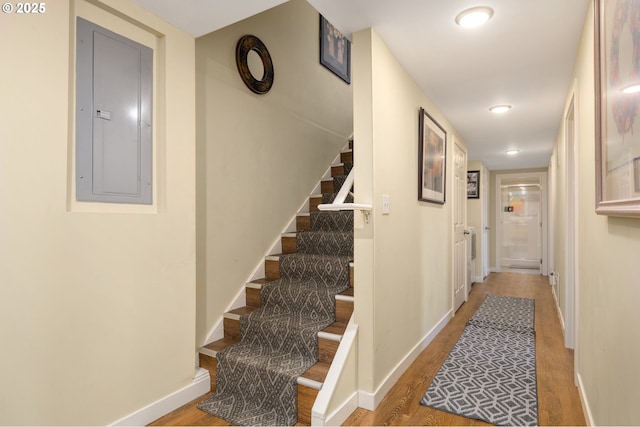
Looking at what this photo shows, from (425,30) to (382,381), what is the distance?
213 cm

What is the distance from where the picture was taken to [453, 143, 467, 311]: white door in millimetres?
4035

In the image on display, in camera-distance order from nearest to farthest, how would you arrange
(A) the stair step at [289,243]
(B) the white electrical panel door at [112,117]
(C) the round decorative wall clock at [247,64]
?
(B) the white electrical panel door at [112,117] → (C) the round decorative wall clock at [247,64] → (A) the stair step at [289,243]

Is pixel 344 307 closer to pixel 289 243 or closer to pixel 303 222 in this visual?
pixel 289 243

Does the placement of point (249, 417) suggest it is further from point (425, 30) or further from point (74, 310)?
point (425, 30)

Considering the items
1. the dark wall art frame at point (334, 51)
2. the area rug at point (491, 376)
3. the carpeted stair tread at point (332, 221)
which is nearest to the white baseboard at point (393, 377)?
the area rug at point (491, 376)

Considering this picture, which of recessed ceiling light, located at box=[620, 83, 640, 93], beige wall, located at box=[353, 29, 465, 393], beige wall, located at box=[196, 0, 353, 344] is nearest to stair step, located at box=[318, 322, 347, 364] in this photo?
beige wall, located at box=[353, 29, 465, 393]

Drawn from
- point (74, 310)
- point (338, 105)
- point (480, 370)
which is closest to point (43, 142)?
point (74, 310)

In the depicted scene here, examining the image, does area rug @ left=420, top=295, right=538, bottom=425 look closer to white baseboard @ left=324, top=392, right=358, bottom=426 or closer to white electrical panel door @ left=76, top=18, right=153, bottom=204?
white baseboard @ left=324, top=392, right=358, bottom=426

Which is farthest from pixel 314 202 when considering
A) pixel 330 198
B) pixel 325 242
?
pixel 325 242

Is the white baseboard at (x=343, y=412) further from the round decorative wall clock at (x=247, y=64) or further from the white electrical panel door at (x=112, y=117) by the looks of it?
the round decorative wall clock at (x=247, y=64)

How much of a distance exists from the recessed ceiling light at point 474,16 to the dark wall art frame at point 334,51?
7.75 feet

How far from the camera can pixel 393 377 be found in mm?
2260

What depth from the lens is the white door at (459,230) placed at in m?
4.04
